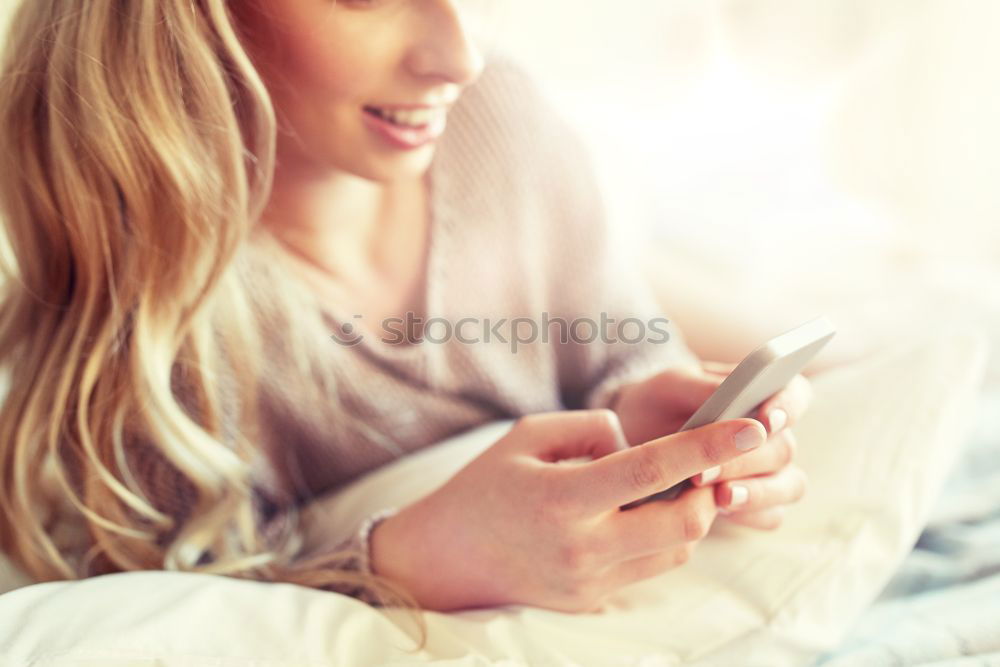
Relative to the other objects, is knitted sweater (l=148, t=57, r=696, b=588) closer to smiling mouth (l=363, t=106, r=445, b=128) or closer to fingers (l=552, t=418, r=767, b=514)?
smiling mouth (l=363, t=106, r=445, b=128)

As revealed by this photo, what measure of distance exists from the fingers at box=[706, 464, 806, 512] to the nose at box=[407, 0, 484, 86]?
31cm

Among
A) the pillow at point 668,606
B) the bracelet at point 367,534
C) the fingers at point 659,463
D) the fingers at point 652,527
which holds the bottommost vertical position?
the bracelet at point 367,534

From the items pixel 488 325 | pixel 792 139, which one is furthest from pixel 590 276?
pixel 792 139

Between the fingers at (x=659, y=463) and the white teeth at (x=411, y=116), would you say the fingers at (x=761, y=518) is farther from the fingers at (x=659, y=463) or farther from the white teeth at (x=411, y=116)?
the white teeth at (x=411, y=116)

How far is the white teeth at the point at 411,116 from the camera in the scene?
20.3 inches

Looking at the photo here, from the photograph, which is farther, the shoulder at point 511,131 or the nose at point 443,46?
the shoulder at point 511,131

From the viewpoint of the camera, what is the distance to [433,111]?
54cm

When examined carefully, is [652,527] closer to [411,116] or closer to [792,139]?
[411,116]

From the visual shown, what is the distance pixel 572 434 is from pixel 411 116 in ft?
0.76

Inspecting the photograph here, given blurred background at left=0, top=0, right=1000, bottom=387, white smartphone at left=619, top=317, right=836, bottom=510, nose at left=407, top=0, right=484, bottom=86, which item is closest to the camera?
white smartphone at left=619, top=317, right=836, bottom=510

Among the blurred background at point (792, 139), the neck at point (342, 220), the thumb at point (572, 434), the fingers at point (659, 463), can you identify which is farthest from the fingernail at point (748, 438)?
the blurred background at point (792, 139)

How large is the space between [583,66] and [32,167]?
0.65m

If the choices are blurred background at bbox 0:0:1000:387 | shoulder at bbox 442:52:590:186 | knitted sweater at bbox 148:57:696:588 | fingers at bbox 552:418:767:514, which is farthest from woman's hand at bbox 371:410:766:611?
blurred background at bbox 0:0:1000:387

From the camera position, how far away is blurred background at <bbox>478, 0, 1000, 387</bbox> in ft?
3.01
